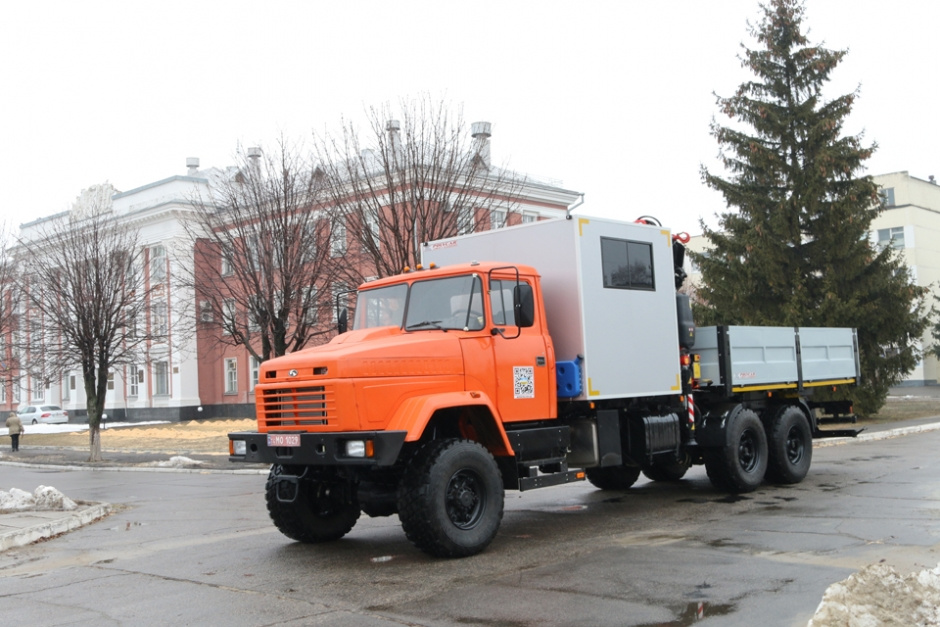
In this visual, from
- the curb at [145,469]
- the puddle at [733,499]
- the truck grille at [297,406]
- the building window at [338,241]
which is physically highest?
the building window at [338,241]

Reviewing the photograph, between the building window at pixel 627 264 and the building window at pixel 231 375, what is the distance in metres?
48.5

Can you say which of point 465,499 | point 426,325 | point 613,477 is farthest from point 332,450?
point 613,477

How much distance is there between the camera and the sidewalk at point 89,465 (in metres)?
12.5

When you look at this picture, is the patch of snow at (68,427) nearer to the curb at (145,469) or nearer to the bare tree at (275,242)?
the curb at (145,469)

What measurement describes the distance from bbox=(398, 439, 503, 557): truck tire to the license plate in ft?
3.79

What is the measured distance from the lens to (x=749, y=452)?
1362 centimetres

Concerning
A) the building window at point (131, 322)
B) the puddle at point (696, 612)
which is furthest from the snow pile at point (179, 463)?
the puddle at point (696, 612)

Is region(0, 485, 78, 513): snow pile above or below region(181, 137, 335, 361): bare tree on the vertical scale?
below

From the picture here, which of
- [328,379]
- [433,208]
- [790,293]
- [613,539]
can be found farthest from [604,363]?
[790,293]

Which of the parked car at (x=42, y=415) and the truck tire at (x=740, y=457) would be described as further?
the parked car at (x=42, y=415)

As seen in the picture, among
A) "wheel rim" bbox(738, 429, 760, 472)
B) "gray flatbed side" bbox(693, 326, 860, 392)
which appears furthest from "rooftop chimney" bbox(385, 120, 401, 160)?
"wheel rim" bbox(738, 429, 760, 472)

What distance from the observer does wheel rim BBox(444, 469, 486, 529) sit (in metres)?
9.36

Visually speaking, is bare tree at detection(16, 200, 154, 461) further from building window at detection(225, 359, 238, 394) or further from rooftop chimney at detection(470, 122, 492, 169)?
building window at detection(225, 359, 238, 394)

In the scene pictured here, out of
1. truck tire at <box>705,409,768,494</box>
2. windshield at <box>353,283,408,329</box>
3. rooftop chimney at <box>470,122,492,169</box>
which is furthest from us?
rooftop chimney at <box>470,122,492,169</box>
